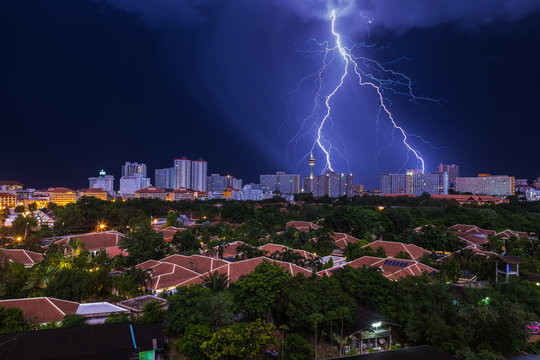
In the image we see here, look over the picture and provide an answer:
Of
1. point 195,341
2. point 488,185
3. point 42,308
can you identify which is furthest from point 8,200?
point 488,185

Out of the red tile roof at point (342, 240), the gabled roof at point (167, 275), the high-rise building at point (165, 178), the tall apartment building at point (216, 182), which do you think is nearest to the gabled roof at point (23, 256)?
the gabled roof at point (167, 275)

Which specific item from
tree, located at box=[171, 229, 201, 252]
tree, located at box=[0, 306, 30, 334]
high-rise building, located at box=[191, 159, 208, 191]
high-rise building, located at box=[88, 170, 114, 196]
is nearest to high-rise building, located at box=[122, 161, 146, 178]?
high-rise building, located at box=[88, 170, 114, 196]

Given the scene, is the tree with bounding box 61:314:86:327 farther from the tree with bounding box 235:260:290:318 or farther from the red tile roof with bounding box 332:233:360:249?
the red tile roof with bounding box 332:233:360:249

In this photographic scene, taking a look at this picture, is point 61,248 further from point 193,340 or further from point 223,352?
point 223,352

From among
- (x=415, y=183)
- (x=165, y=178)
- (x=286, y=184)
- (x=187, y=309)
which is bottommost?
(x=187, y=309)

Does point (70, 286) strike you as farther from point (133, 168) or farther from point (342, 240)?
point (133, 168)

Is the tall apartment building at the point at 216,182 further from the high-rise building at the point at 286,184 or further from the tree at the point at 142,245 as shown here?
the tree at the point at 142,245

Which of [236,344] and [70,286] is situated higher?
[70,286]
